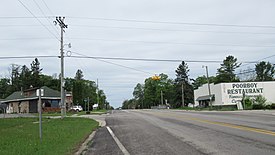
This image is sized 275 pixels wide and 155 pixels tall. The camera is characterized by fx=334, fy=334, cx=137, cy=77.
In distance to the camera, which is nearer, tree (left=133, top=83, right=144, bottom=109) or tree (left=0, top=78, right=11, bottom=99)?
tree (left=0, top=78, right=11, bottom=99)

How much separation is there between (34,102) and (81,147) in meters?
61.6

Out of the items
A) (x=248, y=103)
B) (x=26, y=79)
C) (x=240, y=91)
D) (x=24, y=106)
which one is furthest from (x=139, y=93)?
(x=248, y=103)

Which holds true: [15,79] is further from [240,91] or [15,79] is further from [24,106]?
[240,91]

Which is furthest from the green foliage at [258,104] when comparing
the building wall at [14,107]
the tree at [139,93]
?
the tree at [139,93]

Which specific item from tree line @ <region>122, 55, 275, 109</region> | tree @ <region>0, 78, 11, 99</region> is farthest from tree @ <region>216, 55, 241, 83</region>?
tree @ <region>0, 78, 11, 99</region>

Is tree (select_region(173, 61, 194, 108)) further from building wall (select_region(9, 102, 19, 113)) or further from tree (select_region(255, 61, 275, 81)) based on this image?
building wall (select_region(9, 102, 19, 113))

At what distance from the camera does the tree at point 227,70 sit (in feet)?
366

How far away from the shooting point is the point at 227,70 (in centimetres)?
11512

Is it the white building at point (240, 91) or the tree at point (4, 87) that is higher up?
the tree at point (4, 87)

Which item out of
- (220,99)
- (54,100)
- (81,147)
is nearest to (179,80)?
(220,99)

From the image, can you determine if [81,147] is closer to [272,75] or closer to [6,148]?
[6,148]

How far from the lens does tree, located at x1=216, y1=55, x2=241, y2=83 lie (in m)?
112

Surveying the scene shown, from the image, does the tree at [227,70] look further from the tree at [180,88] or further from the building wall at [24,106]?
the building wall at [24,106]

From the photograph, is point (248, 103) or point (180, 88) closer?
point (248, 103)
